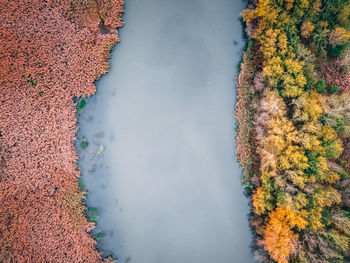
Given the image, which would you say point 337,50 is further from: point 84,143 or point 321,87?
point 84,143

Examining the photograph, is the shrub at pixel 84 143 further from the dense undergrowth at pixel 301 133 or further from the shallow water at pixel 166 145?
the dense undergrowth at pixel 301 133

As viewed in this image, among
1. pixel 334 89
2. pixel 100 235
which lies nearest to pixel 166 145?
pixel 100 235

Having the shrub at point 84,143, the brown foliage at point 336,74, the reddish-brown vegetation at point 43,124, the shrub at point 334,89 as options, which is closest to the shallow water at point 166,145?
the shrub at point 84,143

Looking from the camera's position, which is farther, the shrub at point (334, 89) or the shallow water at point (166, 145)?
the shallow water at point (166, 145)

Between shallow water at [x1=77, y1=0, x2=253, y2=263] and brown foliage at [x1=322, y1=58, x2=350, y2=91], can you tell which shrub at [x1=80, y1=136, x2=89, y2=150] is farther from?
brown foliage at [x1=322, y1=58, x2=350, y2=91]

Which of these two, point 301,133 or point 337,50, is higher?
point 337,50

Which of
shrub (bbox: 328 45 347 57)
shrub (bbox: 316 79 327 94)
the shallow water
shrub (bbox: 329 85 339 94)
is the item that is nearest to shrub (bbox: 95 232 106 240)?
the shallow water
